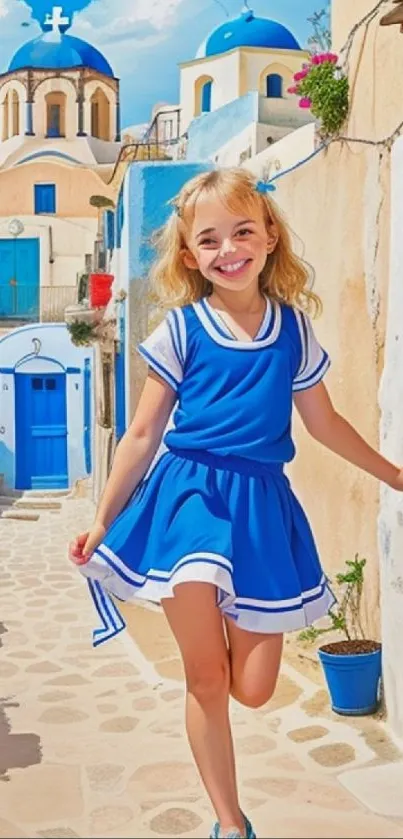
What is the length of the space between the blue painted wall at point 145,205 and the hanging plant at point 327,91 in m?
3.25

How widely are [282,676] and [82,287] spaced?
1101 cm

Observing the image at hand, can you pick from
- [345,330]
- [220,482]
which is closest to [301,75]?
[345,330]

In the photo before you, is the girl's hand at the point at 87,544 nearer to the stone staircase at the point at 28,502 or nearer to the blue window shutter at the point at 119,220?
the blue window shutter at the point at 119,220

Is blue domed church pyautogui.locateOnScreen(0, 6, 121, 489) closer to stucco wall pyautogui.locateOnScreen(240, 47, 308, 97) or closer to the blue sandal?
stucco wall pyautogui.locateOnScreen(240, 47, 308, 97)

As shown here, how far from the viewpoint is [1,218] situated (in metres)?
22.3

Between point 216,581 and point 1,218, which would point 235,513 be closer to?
point 216,581

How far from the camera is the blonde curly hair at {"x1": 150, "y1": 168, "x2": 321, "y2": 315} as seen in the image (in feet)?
7.39

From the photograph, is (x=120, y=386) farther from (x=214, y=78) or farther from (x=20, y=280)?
(x=214, y=78)

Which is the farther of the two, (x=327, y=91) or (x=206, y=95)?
(x=206, y=95)

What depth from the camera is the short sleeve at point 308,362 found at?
2.33 m

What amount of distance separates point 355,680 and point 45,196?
20.5 m

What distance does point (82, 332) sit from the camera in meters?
12.3

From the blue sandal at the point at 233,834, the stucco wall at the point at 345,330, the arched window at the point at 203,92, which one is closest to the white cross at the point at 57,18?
the arched window at the point at 203,92

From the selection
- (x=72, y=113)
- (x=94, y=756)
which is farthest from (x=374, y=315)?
(x=72, y=113)
